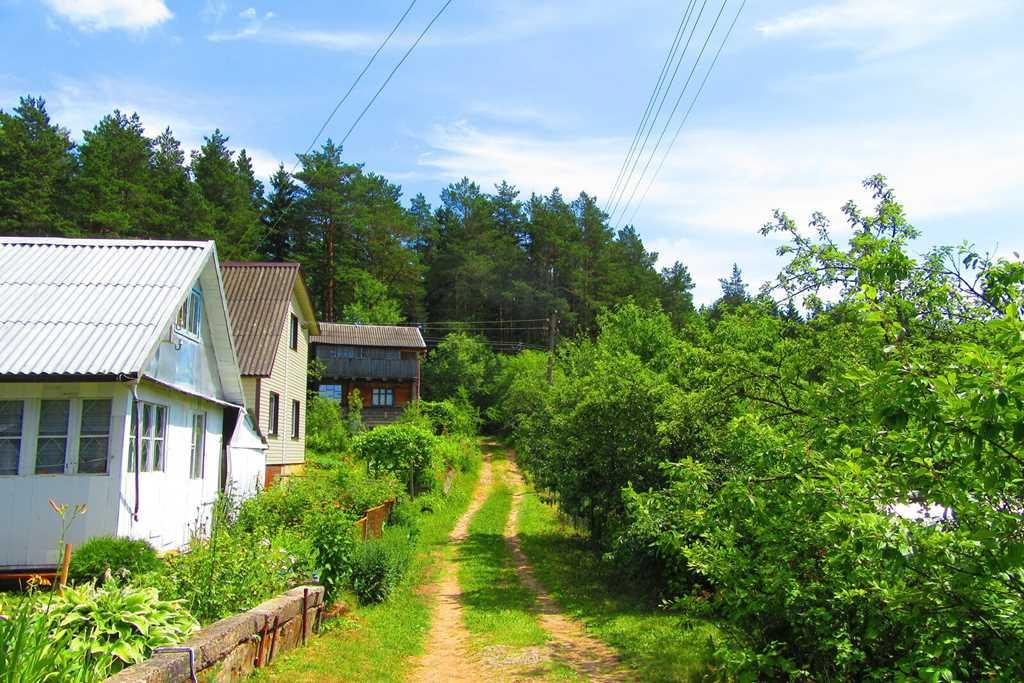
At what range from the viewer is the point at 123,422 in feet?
38.4

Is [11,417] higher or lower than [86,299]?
lower

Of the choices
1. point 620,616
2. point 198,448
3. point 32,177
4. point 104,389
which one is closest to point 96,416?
point 104,389

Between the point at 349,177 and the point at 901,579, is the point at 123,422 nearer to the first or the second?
the point at 901,579

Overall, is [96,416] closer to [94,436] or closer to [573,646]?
[94,436]

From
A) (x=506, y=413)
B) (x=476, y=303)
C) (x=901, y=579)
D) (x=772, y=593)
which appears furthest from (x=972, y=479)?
(x=476, y=303)

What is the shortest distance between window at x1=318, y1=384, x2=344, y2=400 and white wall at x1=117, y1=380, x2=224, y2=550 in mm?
31379

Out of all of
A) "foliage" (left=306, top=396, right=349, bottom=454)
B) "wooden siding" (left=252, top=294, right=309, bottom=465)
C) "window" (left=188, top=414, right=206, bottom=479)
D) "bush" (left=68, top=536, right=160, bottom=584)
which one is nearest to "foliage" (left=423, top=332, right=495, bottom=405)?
"foliage" (left=306, top=396, right=349, bottom=454)

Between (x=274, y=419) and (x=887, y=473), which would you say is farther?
(x=274, y=419)

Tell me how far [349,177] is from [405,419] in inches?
784

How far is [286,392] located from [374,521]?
11037mm

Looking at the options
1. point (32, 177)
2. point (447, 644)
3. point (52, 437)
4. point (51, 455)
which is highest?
point (32, 177)

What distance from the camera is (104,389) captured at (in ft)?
38.7

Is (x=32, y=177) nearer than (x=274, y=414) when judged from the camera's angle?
No

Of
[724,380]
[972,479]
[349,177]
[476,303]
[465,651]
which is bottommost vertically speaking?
[465,651]
